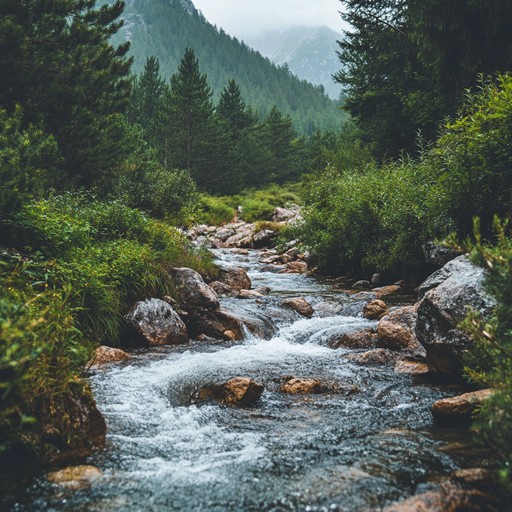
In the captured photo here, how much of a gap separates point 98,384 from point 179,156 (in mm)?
41919

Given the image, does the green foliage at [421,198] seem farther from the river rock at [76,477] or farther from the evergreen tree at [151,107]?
the evergreen tree at [151,107]

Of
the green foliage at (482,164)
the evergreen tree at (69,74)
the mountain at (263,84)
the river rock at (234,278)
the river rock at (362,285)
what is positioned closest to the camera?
the green foliage at (482,164)

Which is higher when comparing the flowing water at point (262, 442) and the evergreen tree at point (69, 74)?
the evergreen tree at point (69, 74)

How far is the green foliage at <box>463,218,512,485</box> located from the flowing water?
2.43ft

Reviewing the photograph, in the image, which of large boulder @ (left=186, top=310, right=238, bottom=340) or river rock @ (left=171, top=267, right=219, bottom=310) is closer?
large boulder @ (left=186, top=310, right=238, bottom=340)

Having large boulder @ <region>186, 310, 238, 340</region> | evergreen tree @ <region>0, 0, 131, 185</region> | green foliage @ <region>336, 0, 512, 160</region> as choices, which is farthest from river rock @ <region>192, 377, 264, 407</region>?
evergreen tree @ <region>0, 0, 131, 185</region>

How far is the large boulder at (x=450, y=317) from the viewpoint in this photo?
487cm

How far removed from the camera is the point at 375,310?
8.63 meters

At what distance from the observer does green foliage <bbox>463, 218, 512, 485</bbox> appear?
233 centimetres

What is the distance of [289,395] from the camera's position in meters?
5.09

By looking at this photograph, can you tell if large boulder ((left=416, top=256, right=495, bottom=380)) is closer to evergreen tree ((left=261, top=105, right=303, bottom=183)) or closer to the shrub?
the shrub

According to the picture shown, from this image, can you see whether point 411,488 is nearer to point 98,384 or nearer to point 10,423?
point 10,423

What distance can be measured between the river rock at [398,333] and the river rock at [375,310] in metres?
1.25

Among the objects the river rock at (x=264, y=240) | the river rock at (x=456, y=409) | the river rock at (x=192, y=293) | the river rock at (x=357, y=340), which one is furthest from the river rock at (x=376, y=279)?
the river rock at (x=264, y=240)
